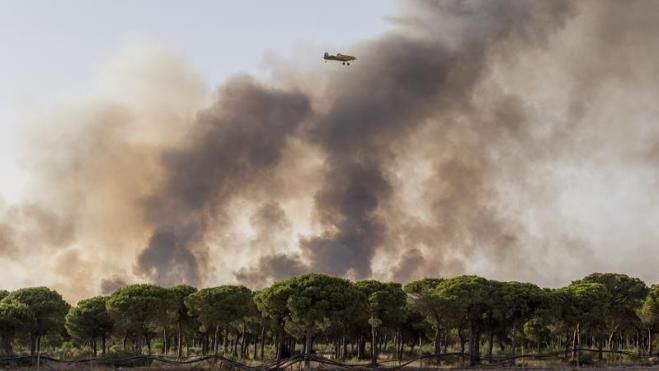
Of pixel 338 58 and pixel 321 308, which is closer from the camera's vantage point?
pixel 321 308

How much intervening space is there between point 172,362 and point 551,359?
47163mm

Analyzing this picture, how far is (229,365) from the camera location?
58.4 meters

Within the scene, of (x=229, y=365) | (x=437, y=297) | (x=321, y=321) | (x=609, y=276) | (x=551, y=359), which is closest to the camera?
(x=229, y=365)

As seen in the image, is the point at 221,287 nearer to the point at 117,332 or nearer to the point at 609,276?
the point at 117,332

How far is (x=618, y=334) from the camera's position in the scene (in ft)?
379

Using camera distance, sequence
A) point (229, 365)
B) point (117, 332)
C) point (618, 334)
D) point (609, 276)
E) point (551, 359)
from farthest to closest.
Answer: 1. point (618, 334)
2. point (609, 276)
3. point (117, 332)
4. point (551, 359)
5. point (229, 365)

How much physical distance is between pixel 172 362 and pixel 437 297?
100ft

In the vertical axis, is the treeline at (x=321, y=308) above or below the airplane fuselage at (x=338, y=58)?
below

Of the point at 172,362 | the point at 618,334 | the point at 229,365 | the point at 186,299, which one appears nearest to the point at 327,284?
the point at 229,365

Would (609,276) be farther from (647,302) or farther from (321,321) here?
(321,321)

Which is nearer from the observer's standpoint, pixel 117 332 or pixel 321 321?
pixel 321 321

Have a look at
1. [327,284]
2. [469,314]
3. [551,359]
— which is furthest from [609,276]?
[327,284]

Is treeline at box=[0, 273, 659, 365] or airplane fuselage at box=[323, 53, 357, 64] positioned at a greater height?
airplane fuselage at box=[323, 53, 357, 64]

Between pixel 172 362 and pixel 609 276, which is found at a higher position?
pixel 609 276
